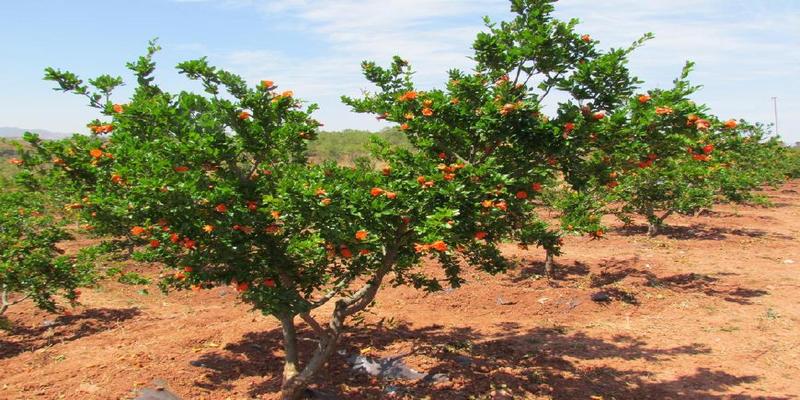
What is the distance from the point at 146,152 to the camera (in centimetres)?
413

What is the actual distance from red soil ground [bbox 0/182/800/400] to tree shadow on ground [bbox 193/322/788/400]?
0.03 m

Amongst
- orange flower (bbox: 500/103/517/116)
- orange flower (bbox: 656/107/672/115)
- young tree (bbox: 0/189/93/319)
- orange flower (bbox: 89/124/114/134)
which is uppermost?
orange flower (bbox: 89/124/114/134)

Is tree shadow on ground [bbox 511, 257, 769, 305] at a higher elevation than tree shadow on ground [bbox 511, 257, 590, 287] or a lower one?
lower

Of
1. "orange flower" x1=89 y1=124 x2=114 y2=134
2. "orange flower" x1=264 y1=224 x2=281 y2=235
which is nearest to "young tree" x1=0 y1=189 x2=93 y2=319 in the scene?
"orange flower" x1=89 y1=124 x2=114 y2=134

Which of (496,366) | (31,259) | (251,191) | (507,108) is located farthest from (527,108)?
(31,259)

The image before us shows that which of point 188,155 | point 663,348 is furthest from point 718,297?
point 188,155

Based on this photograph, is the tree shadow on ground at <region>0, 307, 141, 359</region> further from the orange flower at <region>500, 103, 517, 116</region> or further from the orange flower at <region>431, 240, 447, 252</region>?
the orange flower at <region>500, 103, 517, 116</region>

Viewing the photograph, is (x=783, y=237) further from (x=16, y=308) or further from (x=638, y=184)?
(x=16, y=308)

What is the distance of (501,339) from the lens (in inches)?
313

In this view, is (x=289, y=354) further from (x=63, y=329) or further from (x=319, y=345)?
(x=63, y=329)

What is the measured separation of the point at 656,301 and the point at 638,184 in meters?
3.53

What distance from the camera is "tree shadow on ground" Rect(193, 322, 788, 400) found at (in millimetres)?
6113

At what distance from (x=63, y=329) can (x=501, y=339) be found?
727 centimetres

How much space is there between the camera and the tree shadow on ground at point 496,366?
6.11 meters
